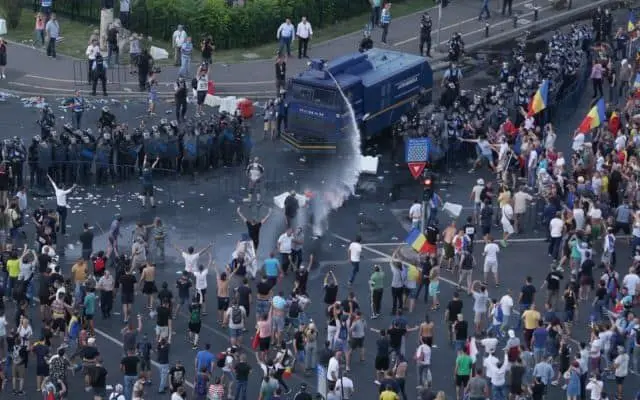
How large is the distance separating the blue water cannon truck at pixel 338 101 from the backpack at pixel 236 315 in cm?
1334

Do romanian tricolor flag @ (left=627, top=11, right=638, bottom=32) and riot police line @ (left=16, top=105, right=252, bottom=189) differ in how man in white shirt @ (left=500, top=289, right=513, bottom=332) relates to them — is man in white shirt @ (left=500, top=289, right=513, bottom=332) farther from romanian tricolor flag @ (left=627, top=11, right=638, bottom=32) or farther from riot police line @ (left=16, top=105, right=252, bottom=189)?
romanian tricolor flag @ (left=627, top=11, right=638, bottom=32)

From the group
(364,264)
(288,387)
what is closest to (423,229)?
(364,264)

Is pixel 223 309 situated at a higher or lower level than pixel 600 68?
lower

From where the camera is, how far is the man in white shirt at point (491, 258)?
143 feet

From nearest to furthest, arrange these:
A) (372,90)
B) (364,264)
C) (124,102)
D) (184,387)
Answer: (184,387), (364,264), (372,90), (124,102)

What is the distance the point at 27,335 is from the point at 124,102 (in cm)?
1935

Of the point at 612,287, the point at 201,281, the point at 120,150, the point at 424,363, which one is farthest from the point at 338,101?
the point at 424,363

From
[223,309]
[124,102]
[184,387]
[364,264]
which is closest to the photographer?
[184,387]

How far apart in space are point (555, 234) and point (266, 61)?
19011mm

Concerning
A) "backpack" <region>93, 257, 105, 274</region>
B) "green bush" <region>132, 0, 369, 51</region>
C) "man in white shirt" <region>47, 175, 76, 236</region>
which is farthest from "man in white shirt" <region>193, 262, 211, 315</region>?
"green bush" <region>132, 0, 369, 51</region>

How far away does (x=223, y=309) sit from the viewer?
41.2 meters

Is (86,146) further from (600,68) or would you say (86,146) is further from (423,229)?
(600,68)

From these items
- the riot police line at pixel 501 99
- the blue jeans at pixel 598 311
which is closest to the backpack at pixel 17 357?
the blue jeans at pixel 598 311

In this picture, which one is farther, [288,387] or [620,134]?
[620,134]
